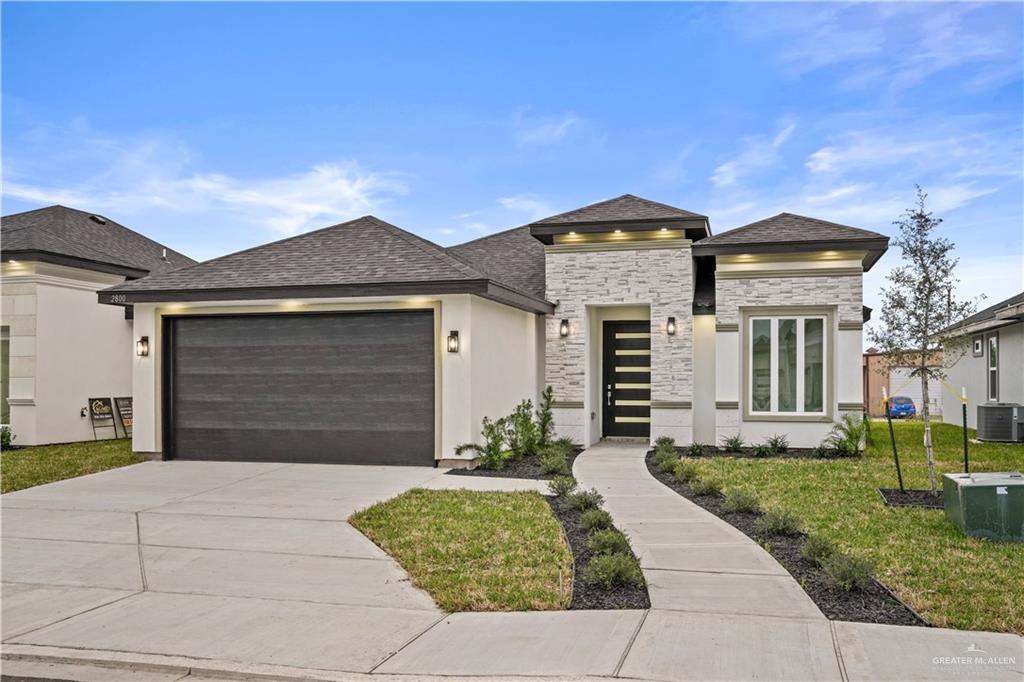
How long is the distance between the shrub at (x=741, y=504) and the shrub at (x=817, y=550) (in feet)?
6.39

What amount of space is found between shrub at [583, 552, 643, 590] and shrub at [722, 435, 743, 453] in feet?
28.4

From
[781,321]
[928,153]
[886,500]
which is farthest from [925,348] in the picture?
[928,153]

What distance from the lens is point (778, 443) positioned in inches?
546

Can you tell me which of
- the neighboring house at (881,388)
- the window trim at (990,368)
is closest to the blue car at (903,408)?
the neighboring house at (881,388)

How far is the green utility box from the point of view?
280 inches

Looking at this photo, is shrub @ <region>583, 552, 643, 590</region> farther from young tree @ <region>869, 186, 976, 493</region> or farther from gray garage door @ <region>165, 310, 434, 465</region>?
gray garage door @ <region>165, 310, 434, 465</region>

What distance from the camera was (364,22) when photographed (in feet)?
50.2

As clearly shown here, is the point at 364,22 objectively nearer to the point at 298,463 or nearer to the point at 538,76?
the point at 538,76

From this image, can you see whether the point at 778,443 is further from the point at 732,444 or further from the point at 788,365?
the point at 788,365

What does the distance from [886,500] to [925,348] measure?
6.98ft

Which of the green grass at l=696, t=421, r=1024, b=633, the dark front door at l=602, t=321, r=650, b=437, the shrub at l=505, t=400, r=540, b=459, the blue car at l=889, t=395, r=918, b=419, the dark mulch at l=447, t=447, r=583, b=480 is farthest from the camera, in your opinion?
the blue car at l=889, t=395, r=918, b=419

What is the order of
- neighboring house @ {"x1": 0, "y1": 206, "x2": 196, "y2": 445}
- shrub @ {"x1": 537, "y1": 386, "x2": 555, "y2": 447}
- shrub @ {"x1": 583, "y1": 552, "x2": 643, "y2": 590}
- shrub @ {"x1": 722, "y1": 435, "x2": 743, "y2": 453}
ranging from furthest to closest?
neighboring house @ {"x1": 0, "y1": 206, "x2": 196, "y2": 445}
shrub @ {"x1": 537, "y1": 386, "x2": 555, "y2": 447}
shrub @ {"x1": 722, "y1": 435, "x2": 743, "y2": 453}
shrub @ {"x1": 583, "y1": 552, "x2": 643, "y2": 590}

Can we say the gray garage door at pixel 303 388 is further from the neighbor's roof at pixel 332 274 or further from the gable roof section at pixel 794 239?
the gable roof section at pixel 794 239

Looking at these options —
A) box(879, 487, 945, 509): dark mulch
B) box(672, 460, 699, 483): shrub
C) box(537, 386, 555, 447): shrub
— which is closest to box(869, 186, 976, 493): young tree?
box(879, 487, 945, 509): dark mulch
